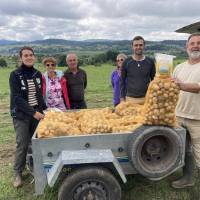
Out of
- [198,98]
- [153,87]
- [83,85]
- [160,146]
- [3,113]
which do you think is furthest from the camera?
[3,113]

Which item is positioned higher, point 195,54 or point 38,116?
point 195,54

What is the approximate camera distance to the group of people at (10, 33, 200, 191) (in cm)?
473

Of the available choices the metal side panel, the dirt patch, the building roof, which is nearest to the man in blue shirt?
the metal side panel

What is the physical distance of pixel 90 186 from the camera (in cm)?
418

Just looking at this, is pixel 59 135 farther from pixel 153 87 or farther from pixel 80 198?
pixel 153 87

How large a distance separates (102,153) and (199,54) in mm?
1820

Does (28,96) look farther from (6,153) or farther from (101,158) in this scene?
(6,153)

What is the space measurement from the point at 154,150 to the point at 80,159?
0.96 metres

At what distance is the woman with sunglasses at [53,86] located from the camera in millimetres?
6235

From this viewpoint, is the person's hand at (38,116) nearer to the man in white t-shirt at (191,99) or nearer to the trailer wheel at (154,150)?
the trailer wheel at (154,150)

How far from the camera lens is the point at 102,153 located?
4168 mm

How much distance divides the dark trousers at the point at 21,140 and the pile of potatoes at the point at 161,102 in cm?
205

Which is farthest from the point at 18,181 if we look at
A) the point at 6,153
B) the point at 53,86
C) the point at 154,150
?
the point at 154,150

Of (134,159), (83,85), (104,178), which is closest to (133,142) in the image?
(134,159)
